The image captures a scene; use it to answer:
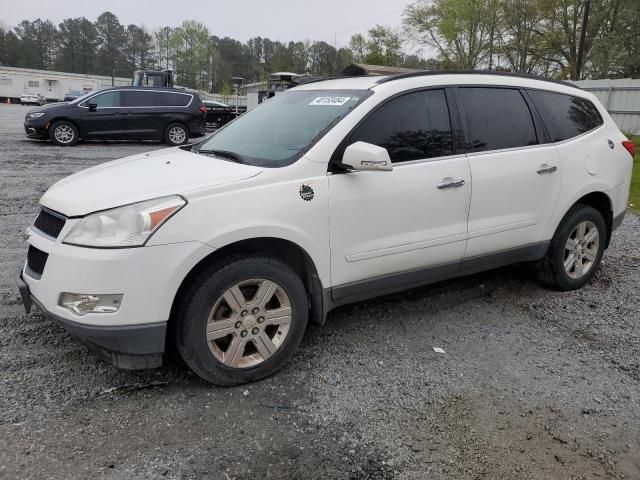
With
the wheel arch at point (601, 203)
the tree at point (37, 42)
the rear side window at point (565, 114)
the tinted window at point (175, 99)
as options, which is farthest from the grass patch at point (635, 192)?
the tree at point (37, 42)

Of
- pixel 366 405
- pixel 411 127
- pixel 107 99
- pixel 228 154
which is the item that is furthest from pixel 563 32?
pixel 366 405

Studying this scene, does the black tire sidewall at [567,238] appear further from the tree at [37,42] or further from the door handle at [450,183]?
the tree at [37,42]

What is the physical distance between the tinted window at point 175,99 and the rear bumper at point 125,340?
47.6 feet

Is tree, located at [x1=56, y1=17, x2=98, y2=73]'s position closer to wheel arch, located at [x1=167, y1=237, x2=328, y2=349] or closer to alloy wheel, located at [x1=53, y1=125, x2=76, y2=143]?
alloy wheel, located at [x1=53, y1=125, x2=76, y2=143]

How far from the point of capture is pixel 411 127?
3.67m

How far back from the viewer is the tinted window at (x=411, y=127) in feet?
11.5

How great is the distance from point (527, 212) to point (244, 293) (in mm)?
2419

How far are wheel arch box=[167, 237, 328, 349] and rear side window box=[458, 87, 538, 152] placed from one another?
1.54 meters

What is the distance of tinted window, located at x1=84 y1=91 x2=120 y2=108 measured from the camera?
49.8 feet

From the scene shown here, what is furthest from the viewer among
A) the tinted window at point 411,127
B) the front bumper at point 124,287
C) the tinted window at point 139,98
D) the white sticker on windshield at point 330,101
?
the tinted window at point 139,98

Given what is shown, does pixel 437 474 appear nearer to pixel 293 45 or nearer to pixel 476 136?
pixel 476 136

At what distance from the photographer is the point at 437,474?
243 centimetres

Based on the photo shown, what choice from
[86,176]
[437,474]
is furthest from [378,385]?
[86,176]

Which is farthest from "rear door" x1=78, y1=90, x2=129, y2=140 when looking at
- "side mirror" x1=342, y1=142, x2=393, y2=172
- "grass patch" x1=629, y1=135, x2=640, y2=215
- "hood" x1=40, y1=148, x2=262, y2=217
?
"side mirror" x1=342, y1=142, x2=393, y2=172
